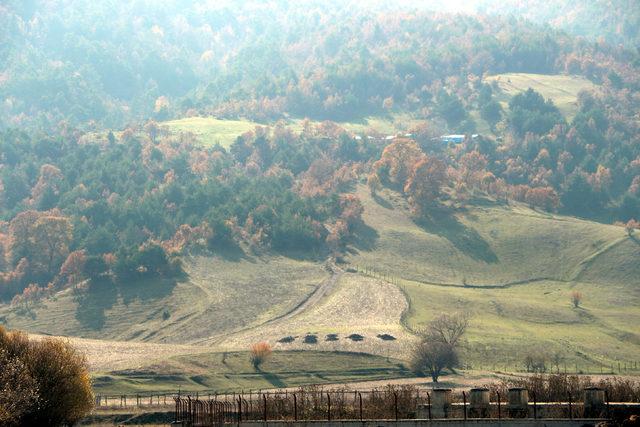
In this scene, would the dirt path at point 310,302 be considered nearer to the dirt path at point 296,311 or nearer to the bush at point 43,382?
the dirt path at point 296,311

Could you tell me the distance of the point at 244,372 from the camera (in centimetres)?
14625

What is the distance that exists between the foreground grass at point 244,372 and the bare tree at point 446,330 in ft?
23.5

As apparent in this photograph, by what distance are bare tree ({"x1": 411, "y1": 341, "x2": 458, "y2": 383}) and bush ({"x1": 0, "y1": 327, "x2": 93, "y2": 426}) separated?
59.4 metres

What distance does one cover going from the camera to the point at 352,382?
140 meters

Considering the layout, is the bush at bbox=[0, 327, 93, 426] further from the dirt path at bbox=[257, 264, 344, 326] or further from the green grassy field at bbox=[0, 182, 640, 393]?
the dirt path at bbox=[257, 264, 344, 326]

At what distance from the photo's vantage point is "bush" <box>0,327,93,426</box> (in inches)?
3162

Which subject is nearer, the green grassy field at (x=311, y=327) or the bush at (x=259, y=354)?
the green grassy field at (x=311, y=327)

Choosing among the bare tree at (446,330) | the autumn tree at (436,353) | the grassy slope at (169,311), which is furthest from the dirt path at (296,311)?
the autumn tree at (436,353)

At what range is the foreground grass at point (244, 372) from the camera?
138250 mm

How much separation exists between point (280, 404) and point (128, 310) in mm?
115137

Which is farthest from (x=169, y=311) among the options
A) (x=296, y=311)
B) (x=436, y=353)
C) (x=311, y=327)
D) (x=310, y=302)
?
(x=436, y=353)

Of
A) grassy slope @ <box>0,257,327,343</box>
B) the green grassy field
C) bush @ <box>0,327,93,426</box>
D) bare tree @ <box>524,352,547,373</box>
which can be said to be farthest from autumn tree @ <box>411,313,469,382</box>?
bush @ <box>0,327,93,426</box>

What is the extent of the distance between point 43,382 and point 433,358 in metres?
67.7

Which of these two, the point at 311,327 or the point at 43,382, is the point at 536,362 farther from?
the point at 43,382
